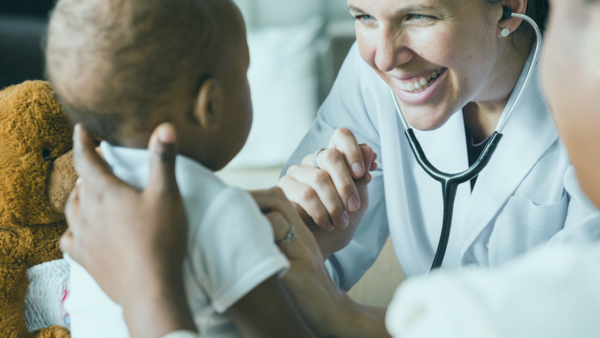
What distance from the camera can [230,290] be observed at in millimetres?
526

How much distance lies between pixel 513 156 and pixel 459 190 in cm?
12

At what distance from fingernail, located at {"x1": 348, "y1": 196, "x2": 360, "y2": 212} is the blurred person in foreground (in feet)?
1.23

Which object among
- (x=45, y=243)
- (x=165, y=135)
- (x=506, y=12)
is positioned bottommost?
(x=45, y=243)

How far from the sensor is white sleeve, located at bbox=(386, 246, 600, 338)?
32 centimetres

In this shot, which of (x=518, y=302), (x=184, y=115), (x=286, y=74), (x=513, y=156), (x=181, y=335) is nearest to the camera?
(x=518, y=302)

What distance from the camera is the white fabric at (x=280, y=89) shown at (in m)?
2.24

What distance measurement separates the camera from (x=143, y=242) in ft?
1.65

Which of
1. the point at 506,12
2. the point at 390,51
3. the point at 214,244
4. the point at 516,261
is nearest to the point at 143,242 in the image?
the point at 214,244

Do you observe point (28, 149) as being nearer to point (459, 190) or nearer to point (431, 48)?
point (431, 48)

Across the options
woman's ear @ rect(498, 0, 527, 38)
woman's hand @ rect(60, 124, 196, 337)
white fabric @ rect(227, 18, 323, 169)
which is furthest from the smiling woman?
white fabric @ rect(227, 18, 323, 169)

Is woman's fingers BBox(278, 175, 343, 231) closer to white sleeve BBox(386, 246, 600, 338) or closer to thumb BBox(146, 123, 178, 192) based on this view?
thumb BBox(146, 123, 178, 192)

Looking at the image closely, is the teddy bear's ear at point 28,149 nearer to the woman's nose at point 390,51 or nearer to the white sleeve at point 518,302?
the woman's nose at point 390,51

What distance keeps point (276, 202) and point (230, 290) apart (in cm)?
18

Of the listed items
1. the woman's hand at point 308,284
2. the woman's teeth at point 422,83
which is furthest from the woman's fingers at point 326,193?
the woman's teeth at point 422,83
